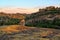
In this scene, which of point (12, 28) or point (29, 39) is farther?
point (12, 28)

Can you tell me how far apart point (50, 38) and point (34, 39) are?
1.45m

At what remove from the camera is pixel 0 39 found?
17.4 metres

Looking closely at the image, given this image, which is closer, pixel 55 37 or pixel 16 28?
pixel 55 37

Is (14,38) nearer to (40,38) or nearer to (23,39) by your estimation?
(23,39)

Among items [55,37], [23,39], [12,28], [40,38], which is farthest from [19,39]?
[12,28]

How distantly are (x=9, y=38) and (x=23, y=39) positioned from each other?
4.06 ft

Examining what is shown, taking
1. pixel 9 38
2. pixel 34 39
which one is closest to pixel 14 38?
pixel 9 38

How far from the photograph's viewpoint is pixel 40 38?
17.0 meters

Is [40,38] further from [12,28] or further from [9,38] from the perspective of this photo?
[12,28]

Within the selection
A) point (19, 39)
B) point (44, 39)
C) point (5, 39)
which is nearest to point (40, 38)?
point (44, 39)

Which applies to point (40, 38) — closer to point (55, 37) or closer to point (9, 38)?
point (55, 37)

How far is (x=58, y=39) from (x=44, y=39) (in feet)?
4.29

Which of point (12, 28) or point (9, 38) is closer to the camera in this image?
Result: point (9, 38)

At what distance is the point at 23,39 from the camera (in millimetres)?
16641
